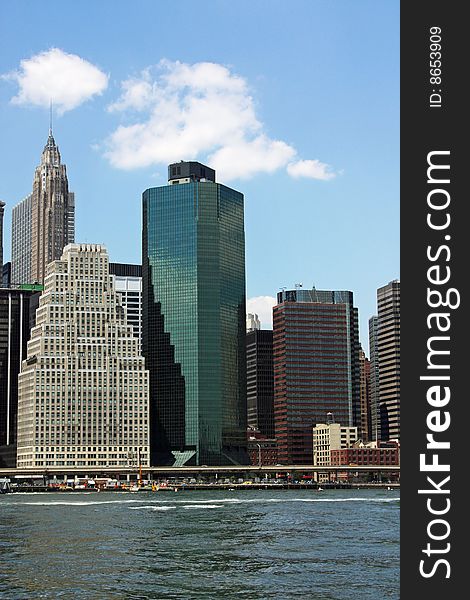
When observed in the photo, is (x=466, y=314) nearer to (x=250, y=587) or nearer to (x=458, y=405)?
(x=458, y=405)

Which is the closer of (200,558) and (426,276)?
(426,276)

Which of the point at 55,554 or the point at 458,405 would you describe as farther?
the point at 55,554

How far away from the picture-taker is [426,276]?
67.6 feet

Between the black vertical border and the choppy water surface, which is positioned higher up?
the black vertical border

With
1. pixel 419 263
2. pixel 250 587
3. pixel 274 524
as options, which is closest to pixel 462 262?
pixel 419 263

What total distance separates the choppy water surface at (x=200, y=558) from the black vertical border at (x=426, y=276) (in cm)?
4210

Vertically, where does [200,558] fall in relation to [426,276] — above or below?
below

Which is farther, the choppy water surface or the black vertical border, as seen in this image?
the choppy water surface

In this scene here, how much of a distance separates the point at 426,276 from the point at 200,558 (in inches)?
2802

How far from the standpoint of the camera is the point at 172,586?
68.0 metres

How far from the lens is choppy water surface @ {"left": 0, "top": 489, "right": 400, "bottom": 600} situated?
216ft

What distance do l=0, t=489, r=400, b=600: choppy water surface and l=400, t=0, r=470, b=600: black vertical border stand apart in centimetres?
4210

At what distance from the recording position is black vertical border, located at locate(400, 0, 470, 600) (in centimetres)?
2058

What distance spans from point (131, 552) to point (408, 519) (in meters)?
77.1
